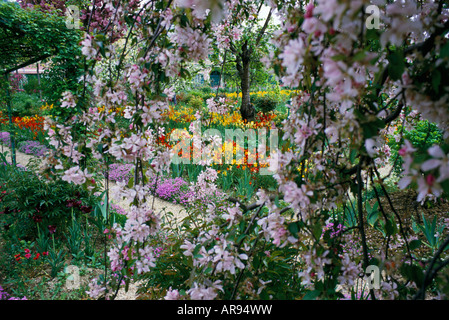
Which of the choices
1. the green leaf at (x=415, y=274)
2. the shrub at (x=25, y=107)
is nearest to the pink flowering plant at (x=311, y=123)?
the green leaf at (x=415, y=274)

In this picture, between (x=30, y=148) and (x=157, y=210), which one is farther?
(x=30, y=148)

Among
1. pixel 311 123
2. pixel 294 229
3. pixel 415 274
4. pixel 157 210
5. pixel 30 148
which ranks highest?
pixel 311 123

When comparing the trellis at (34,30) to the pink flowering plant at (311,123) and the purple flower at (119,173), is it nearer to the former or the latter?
the purple flower at (119,173)

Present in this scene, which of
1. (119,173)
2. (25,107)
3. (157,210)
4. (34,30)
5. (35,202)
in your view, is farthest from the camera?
(25,107)

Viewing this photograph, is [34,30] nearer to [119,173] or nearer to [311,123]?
[119,173]

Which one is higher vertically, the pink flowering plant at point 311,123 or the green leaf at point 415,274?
the pink flowering plant at point 311,123

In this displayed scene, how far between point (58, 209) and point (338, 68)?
2887 mm

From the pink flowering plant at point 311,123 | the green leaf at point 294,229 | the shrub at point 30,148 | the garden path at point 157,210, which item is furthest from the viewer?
the shrub at point 30,148

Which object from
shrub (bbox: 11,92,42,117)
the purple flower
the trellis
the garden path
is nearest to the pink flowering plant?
the garden path

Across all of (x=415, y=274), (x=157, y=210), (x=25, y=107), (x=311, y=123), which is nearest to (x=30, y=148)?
(x=157, y=210)

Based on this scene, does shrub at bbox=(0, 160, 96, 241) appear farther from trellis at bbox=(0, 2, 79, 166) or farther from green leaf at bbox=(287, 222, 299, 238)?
green leaf at bbox=(287, 222, 299, 238)

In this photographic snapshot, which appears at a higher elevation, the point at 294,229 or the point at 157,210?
the point at 294,229
